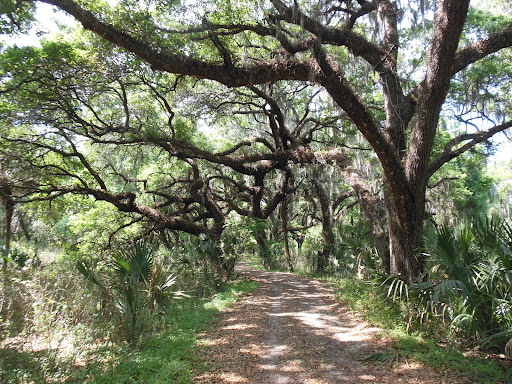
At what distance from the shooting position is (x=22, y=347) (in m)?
4.23

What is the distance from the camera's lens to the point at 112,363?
4.23 metres

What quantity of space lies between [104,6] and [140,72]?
180 centimetres

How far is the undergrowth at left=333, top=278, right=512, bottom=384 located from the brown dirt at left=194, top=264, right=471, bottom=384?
0.58 ft

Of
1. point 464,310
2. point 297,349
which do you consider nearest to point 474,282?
point 464,310

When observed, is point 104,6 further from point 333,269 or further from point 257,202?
point 333,269

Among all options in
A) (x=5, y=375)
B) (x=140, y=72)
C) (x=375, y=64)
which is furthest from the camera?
(x=140, y=72)

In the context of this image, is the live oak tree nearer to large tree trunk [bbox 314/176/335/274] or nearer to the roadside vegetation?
the roadside vegetation

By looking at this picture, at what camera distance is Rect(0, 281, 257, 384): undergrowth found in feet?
12.2

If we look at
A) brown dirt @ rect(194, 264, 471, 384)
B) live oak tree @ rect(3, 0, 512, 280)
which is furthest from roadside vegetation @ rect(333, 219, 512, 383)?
live oak tree @ rect(3, 0, 512, 280)

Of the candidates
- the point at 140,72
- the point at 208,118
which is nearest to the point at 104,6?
the point at 140,72

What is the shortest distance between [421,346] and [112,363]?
175 inches

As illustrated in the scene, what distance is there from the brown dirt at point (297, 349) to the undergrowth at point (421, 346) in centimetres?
18

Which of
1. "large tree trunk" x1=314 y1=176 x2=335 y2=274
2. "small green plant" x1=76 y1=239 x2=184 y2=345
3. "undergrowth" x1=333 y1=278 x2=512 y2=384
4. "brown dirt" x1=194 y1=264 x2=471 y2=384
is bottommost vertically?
"brown dirt" x1=194 y1=264 x2=471 y2=384

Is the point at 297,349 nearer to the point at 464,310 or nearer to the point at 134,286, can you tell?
the point at 464,310
